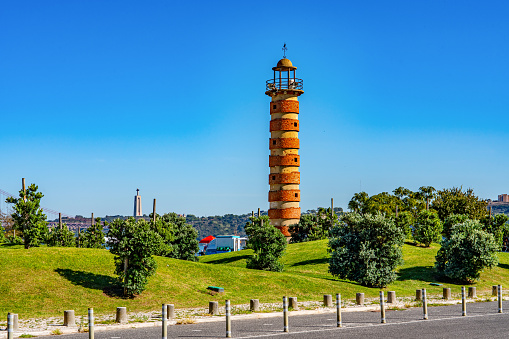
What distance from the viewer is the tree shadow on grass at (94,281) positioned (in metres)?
32.4

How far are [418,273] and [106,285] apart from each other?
3018 cm

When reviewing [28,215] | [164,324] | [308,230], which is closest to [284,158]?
[308,230]

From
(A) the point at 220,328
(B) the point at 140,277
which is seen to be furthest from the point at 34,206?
(A) the point at 220,328

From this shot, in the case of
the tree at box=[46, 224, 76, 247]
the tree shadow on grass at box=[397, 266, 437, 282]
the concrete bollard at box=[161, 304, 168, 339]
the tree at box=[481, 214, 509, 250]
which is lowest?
the tree shadow on grass at box=[397, 266, 437, 282]

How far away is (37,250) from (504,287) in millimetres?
37013

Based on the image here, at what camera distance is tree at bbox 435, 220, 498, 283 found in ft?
161

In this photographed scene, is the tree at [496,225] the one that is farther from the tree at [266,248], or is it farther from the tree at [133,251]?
the tree at [133,251]

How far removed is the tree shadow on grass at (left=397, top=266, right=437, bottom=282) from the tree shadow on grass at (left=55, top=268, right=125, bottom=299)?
1047 inches

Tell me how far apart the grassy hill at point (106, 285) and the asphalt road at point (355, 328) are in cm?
778

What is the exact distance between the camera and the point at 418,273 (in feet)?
174

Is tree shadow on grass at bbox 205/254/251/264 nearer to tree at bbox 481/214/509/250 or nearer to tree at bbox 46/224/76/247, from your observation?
tree at bbox 46/224/76/247

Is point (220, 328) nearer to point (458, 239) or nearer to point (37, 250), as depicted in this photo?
point (37, 250)

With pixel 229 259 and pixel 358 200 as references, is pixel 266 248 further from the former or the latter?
pixel 358 200

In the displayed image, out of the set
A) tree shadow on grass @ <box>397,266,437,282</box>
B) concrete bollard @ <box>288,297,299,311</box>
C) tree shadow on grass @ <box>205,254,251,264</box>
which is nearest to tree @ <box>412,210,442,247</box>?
tree shadow on grass @ <box>397,266,437,282</box>
